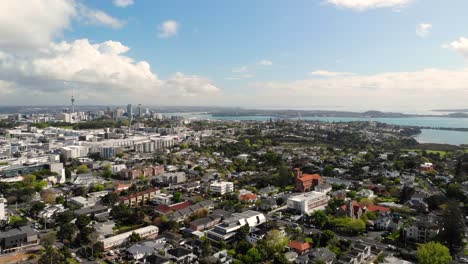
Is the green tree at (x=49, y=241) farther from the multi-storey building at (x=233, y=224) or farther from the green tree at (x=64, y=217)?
the multi-storey building at (x=233, y=224)

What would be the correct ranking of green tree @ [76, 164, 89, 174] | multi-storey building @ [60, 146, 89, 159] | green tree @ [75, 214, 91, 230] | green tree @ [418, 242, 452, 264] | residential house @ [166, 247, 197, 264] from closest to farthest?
green tree @ [418, 242, 452, 264] < residential house @ [166, 247, 197, 264] < green tree @ [75, 214, 91, 230] < green tree @ [76, 164, 89, 174] < multi-storey building @ [60, 146, 89, 159]

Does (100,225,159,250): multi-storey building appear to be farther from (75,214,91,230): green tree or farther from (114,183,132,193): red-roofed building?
(114,183,132,193): red-roofed building

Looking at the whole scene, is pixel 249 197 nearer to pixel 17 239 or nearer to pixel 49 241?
pixel 49 241

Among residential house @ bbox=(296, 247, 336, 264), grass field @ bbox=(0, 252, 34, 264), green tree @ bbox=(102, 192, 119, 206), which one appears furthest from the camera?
green tree @ bbox=(102, 192, 119, 206)

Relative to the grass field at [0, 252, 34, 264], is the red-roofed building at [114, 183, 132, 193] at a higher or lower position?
higher

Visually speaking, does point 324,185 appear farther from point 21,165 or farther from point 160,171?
point 21,165

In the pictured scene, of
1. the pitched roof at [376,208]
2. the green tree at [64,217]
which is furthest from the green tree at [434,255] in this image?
the green tree at [64,217]

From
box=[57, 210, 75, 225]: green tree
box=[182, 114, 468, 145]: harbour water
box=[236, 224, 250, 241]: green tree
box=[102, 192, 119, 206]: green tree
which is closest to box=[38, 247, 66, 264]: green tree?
box=[57, 210, 75, 225]: green tree
